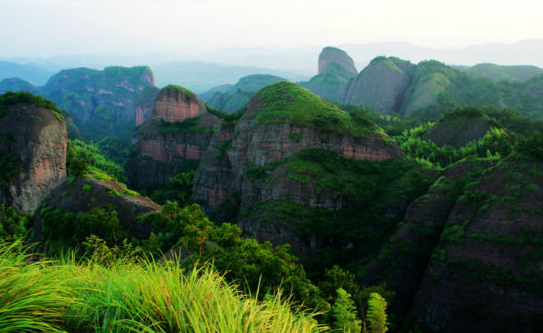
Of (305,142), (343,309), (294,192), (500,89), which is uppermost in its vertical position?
(500,89)

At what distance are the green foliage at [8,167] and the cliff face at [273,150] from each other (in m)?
20.6

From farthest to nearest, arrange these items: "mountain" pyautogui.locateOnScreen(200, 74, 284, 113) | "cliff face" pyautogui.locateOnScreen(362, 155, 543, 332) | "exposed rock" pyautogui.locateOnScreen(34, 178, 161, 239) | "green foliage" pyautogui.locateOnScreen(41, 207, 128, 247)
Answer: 1. "mountain" pyautogui.locateOnScreen(200, 74, 284, 113)
2. "exposed rock" pyautogui.locateOnScreen(34, 178, 161, 239)
3. "green foliage" pyautogui.locateOnScreen(41, 207, 128, 247)
4. "cliff face" pyautogui.locateOnScreen(362, 155, 543, 332)

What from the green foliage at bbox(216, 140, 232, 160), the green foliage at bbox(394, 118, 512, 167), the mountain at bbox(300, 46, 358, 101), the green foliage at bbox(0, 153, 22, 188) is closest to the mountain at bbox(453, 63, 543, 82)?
the mountain at bbox(300, 46, 358, 101)

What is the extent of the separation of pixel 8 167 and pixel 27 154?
2.17m

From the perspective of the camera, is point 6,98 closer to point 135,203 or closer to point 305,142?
point 135,203

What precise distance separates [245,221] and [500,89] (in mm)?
77184

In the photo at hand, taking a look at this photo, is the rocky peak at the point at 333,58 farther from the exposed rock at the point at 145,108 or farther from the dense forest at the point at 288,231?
the dense forest at the point at 288,231

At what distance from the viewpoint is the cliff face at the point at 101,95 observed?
132m

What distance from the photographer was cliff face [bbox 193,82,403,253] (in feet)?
100

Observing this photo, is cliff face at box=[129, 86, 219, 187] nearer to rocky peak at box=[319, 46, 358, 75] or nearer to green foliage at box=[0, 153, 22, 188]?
green foliage at box=[0, 153, 22, 188]

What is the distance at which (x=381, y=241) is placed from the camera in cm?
2659

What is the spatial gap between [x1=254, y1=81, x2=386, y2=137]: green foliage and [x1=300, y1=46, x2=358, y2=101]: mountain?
8602cm

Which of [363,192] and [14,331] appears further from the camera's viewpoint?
[363,192]

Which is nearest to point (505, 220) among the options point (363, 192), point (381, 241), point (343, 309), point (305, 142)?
point (381, 241)
